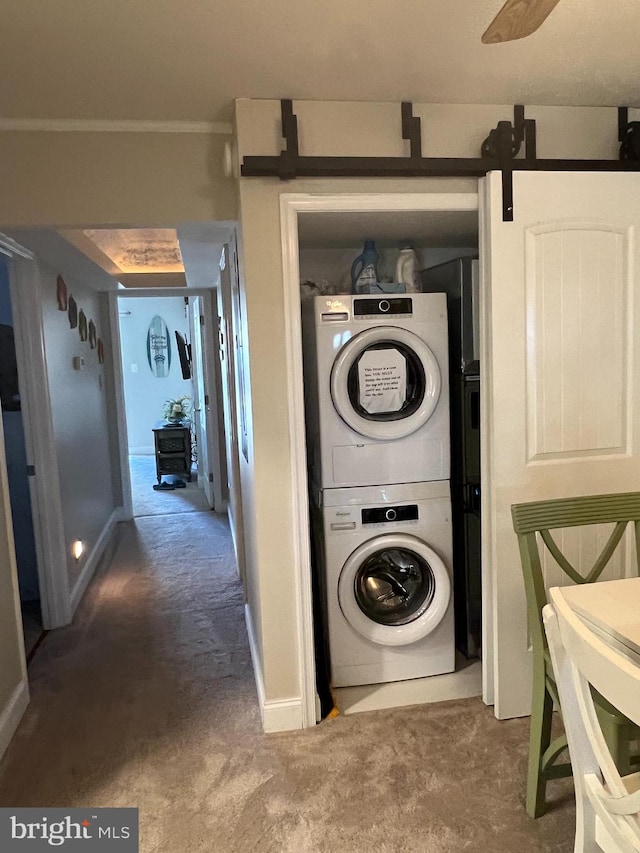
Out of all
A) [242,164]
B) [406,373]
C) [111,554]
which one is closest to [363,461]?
[406,373]

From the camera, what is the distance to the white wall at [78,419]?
346cm

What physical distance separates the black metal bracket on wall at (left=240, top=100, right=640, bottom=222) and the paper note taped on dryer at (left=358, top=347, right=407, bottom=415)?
0.65 meters

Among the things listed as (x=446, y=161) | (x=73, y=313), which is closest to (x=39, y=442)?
(x=73, y=313)

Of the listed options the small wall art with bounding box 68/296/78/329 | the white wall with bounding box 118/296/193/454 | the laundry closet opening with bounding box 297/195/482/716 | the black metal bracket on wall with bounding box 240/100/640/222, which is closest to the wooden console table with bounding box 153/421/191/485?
the white wall with bounding box 118/296/193/454

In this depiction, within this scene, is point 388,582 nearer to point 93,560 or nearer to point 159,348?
point 93,560

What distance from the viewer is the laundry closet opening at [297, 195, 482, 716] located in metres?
2.44

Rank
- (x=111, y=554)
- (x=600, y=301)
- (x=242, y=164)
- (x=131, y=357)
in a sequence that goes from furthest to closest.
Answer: (x=131, y=357)
(x=111, y=554)
(x=600, y=301)
(x=242, y=164)

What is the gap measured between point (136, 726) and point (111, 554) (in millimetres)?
2241

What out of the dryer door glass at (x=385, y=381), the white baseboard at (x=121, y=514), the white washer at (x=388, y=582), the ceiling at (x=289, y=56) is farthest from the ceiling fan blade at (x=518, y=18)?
the white baseboard at (x=121, y=514)

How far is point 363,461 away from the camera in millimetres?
2508

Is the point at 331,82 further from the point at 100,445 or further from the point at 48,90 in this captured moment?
the point at 100,445

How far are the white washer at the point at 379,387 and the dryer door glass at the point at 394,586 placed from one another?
349 mm

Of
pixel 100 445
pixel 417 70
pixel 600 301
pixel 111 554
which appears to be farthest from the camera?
pixel 100 445

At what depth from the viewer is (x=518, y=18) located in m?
1.24
